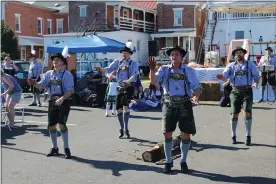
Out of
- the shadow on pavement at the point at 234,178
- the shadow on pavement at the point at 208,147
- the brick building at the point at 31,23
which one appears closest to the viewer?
the shadow on pavement at the point at 234,178

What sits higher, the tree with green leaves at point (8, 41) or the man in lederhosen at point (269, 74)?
the tree with green leaves at point (8, 41)

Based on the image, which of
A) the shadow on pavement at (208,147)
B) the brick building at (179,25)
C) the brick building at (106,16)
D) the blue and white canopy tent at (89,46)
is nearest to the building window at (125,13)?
the brick building at (106,16)

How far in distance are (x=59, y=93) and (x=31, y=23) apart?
36.5 metres

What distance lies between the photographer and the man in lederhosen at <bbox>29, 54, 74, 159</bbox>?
289 inches

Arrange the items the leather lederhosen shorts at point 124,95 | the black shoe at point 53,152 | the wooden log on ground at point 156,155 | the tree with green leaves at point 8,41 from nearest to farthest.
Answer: the wooden log on ground at point 156,155, the black shoe at point 53,152, the leather lederhosen shorts at point 124,95, the tree with green leaves at point 8,41

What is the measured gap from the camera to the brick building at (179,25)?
38594 millimetres

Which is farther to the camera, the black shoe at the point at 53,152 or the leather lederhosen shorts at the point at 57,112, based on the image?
the black shoe at the point at 53,152

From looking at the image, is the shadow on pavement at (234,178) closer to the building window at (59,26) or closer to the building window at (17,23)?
the building window at (17,23)

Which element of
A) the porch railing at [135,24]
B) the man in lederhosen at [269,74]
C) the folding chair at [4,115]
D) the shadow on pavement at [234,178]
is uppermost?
the porch railing at [135,24]

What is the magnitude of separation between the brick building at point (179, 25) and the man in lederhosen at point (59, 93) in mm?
30984

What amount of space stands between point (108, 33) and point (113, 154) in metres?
28.4

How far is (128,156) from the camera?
7.53 meters

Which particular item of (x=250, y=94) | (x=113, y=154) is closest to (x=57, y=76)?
(x=113, y=154)

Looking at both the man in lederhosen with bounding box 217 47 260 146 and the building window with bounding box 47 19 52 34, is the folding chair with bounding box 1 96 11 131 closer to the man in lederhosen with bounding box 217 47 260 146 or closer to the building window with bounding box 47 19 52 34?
the man in lederhosen with bounding box 217 47 260 146
